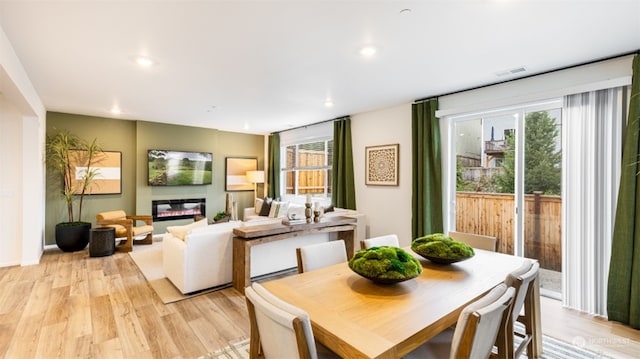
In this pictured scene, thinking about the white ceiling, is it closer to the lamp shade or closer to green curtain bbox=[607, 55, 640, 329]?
green curtain bbox=[607, 55, 640, 329]

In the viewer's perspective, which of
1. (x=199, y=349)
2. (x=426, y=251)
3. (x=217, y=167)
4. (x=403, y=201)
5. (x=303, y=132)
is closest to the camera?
(x=426, y=251)

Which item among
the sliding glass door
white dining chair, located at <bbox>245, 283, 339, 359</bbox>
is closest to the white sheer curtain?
the sliding glass door

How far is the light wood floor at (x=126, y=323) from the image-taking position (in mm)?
2318

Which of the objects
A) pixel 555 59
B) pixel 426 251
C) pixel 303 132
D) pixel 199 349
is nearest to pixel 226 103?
pixel 303 132

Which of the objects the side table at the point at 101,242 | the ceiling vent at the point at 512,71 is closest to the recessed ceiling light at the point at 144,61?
the side table at the point at 101,242

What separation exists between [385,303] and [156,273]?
369 centimetres

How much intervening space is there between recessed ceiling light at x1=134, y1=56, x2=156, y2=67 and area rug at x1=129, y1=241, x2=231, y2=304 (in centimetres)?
246

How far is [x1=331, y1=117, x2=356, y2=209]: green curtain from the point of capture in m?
5.36

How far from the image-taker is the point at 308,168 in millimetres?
6812

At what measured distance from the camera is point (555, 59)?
9.29 ft

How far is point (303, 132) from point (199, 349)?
5.03 m

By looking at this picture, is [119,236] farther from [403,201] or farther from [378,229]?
[403,201]

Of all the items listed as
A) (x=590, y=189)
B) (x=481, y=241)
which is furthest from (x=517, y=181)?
(x=481, y=241)

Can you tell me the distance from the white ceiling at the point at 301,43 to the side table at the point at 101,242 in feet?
7.10
